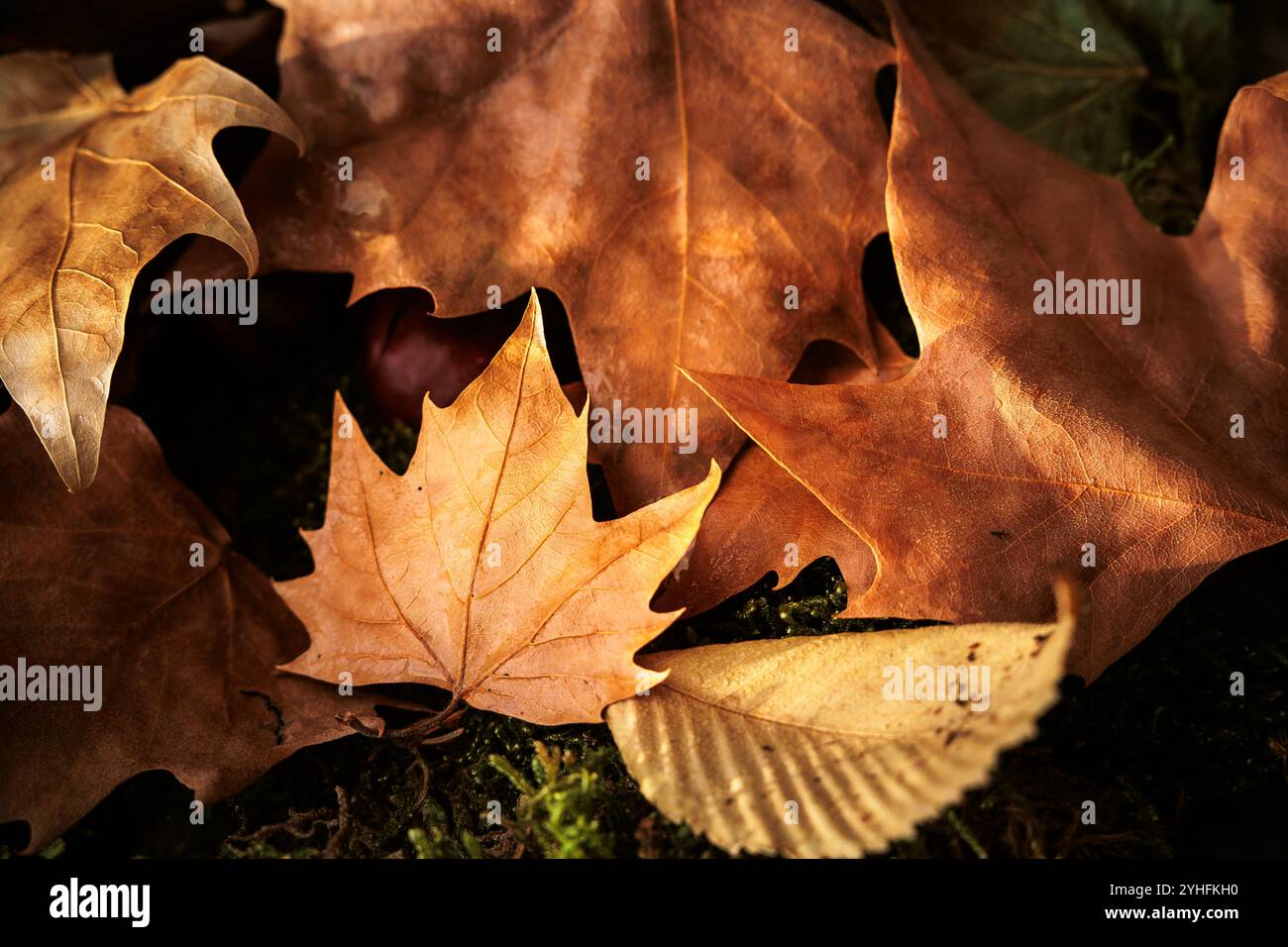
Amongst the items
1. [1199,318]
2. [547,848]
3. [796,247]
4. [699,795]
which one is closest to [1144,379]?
[1199,318]

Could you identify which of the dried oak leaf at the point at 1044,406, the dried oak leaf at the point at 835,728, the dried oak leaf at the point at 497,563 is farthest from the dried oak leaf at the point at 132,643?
the dried oak leaf at the point at 1044,406

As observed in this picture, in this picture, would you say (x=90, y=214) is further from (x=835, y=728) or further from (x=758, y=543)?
(x=835, y=728)

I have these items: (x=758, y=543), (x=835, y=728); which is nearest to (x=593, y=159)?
(x=758, y=543)

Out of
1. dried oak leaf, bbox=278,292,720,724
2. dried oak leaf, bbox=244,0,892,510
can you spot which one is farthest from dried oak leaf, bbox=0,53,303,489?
dried oak leaf, bbox=278,292,720,724

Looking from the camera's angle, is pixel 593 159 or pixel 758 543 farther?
pixel 593 159

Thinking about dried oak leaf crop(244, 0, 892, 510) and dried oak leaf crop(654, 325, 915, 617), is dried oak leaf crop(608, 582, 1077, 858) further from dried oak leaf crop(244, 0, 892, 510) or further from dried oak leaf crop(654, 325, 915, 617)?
dried oak leaf crop(244, 0, 892, 510)

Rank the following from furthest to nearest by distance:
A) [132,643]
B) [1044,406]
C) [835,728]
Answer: [132,643], [1044,406], [835,728]

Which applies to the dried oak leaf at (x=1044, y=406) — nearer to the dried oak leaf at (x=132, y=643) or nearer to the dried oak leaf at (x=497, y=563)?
the dried oak leaf at (x=497, y=563)
